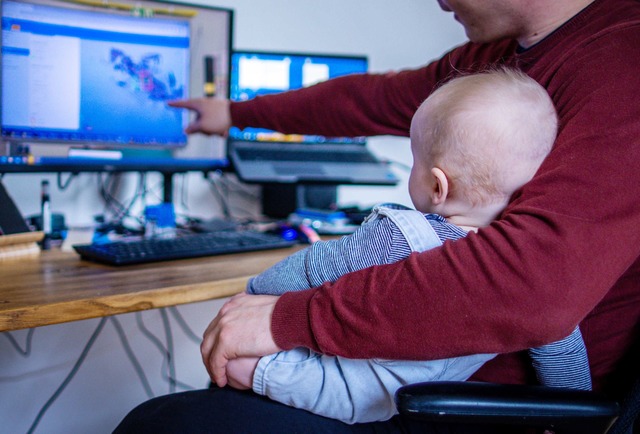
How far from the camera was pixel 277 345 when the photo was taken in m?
0.84

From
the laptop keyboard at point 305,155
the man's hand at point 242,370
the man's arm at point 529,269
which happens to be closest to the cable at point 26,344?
the laptop keyboard at point 305,155

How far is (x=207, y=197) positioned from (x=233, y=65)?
0.44m

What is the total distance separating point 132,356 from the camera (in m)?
1.98

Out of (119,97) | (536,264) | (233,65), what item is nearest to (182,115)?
(119,97)

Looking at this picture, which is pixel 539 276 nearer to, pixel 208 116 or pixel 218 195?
pixel 208 116

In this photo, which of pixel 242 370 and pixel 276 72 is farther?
pixel 276 72

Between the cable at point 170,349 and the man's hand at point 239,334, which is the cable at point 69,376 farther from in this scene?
the man's hand at point 239,334

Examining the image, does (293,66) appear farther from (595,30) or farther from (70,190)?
(595,30)

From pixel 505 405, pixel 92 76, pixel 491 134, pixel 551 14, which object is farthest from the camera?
pixel 92 76

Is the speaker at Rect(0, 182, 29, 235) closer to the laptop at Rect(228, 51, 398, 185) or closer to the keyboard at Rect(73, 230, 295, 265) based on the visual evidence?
the keyboard at Rect(73, 230, 295, 265)

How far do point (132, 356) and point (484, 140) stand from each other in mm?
1506

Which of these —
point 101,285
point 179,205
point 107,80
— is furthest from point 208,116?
point 101,285

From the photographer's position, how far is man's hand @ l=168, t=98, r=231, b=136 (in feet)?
5.14

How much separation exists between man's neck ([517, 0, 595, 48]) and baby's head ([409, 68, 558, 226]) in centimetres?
13
